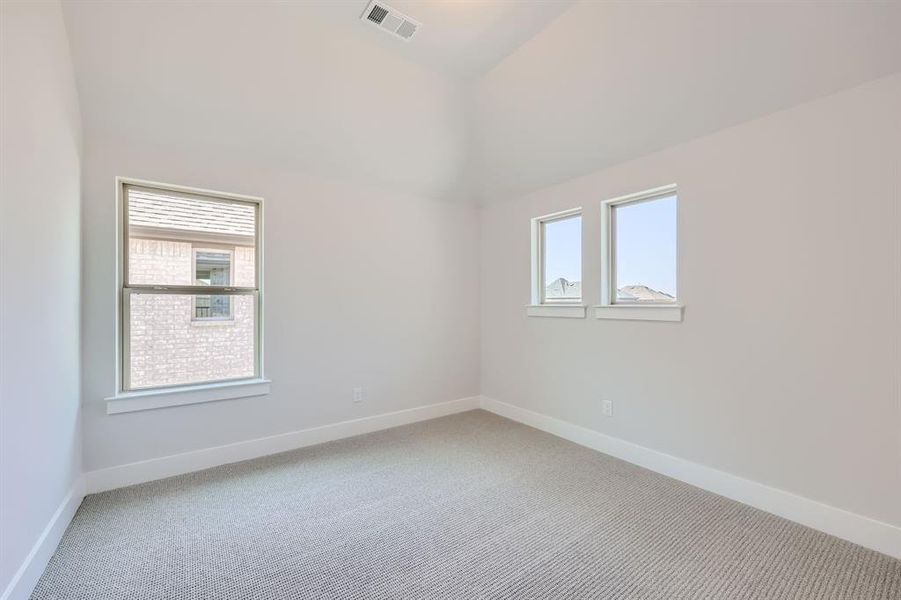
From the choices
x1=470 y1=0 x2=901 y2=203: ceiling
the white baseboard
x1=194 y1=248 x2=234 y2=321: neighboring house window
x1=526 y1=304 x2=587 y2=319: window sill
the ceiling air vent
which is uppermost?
the ceiling air vent

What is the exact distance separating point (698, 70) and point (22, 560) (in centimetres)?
407

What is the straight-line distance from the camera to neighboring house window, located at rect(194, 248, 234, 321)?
2941 mm

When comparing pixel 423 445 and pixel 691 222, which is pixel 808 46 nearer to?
pixel 691 222

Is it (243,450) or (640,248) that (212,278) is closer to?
(243,450)

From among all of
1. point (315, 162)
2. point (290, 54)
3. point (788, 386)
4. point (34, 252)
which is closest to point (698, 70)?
point (788, 386)

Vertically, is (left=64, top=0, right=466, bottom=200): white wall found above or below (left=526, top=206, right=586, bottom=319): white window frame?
above

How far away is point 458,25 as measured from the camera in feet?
8.07

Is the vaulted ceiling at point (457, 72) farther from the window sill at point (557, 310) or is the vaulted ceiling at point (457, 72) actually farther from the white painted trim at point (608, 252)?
the window sill at point (557, 310)

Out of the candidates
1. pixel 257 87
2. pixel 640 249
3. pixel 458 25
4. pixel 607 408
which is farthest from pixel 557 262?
pixel 257 87

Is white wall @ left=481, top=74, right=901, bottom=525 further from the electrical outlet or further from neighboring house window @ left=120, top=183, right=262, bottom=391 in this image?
neighboring house window @ left=120, top=183, right=262, bottom=391

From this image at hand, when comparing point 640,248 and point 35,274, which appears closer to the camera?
point 35,274

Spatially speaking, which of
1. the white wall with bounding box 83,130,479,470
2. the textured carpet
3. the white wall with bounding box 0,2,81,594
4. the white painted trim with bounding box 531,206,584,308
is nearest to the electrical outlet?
the textured carpet

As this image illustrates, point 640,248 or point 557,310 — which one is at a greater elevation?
point 640,248

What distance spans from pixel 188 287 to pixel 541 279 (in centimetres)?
307
